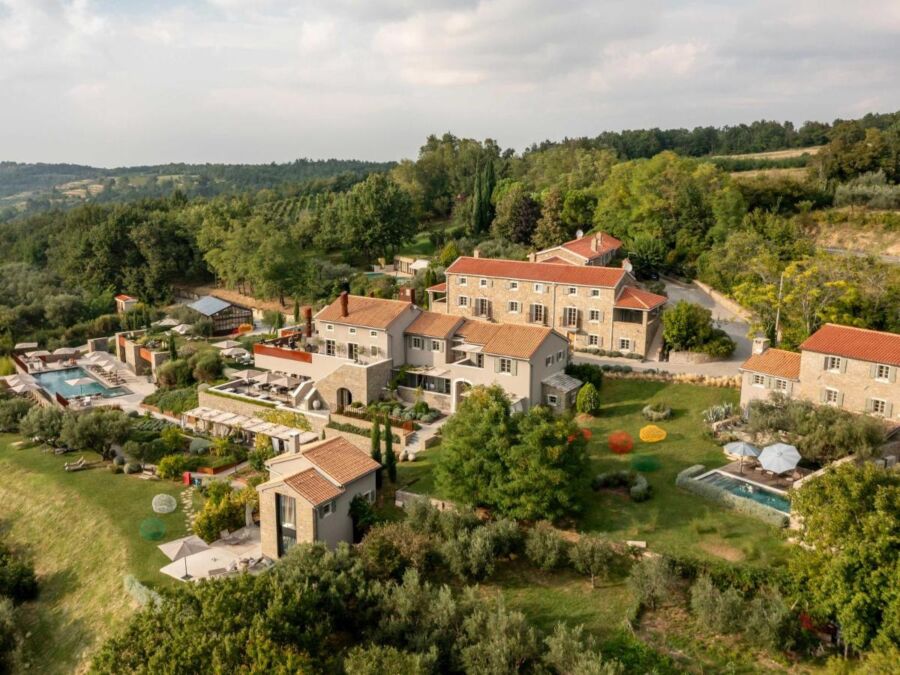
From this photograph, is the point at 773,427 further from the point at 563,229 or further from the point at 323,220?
the point at 323,220

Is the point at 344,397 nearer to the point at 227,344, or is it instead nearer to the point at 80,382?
the point at 227,344

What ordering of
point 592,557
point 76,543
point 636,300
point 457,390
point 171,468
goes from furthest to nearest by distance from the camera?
point 636,300
point 457,390
point 171,468
point 76,543
point 592,557

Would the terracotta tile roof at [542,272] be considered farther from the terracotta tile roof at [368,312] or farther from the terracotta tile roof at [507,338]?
the terracotta tile roof at [368,312]

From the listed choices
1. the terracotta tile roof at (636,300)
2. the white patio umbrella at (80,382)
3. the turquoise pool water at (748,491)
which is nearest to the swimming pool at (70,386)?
the white patio umbrella at (80,382)

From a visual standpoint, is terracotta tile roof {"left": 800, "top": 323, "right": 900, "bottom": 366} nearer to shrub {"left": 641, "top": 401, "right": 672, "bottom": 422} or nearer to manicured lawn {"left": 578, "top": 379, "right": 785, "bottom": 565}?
manicured lawn {"left": 578, "top": 379, "right": 785, "bottom": 565}

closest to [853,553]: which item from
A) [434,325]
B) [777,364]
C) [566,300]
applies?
[777,364]
